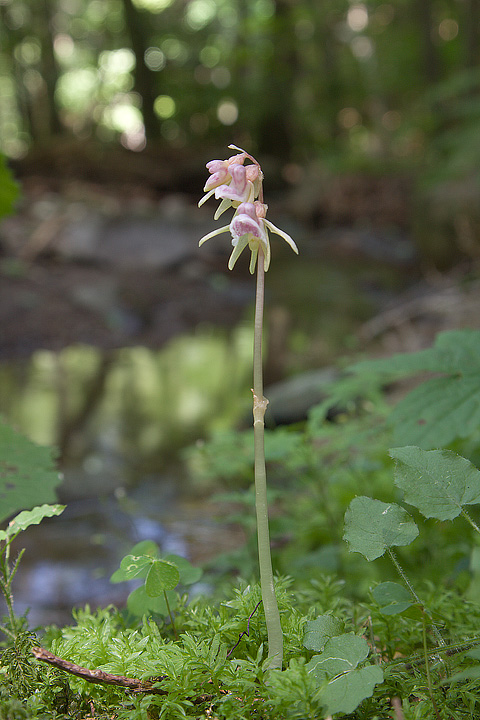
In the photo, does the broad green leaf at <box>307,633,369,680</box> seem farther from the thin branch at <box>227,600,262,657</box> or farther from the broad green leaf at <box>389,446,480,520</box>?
the broad green leaf at <box>389,446,480,520</box>

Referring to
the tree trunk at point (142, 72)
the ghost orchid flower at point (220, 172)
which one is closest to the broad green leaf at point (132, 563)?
the ghost orchid flower at point (220, 172)

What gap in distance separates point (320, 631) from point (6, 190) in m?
1.88

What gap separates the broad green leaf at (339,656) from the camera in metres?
0.81

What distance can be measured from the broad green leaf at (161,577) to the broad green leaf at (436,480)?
1.32 feet

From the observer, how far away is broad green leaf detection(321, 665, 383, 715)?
2.43ft

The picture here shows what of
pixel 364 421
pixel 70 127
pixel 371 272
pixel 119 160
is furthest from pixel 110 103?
pixel 364 421

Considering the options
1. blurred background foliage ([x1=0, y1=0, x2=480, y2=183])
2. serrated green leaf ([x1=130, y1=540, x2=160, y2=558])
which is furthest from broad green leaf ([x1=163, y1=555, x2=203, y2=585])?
blurred background foliage ([x1=0, y1=0, x2=480, y2=183])

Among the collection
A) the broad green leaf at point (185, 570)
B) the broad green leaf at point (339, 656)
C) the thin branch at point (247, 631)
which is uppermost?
the broad green leaf at point (339, 656)

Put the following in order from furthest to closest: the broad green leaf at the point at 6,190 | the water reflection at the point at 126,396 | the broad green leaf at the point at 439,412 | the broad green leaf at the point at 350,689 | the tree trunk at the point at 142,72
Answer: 1. the tree trunk at the point at 142,72
2. the water reflection at the point at 126,396
3. the broad green leaf at the point at 6,190
4. the broad green leaf at the point at 439,412
5. the broad green leaf at the point at 350,689

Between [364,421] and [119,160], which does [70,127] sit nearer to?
[119,160]

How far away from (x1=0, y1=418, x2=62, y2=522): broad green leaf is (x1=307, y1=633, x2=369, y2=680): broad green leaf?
77 cm

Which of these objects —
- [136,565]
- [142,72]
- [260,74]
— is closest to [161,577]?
[136,565]

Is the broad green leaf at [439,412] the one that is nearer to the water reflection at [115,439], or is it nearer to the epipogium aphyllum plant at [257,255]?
the epipogium aphyllum plant at [257,255]

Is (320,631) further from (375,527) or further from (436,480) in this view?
(436,480)
